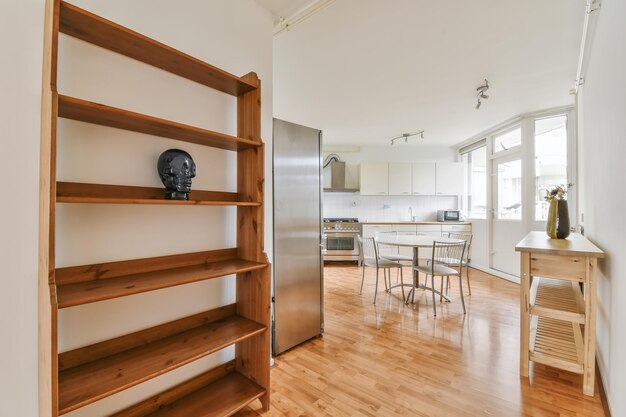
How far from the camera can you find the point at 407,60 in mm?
2719

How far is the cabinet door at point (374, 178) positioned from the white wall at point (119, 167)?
14.4ft

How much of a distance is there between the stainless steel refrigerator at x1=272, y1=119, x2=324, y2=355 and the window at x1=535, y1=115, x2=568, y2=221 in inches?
146

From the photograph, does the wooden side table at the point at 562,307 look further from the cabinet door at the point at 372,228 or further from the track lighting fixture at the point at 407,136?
the track lighting fixture at the point at 407,136

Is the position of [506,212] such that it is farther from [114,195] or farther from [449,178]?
[114,195]

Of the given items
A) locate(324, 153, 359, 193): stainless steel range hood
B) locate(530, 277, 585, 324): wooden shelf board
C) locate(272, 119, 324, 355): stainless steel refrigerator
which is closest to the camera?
locate(530, 277, 585, 324): wooden shelf board

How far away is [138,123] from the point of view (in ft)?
4.30

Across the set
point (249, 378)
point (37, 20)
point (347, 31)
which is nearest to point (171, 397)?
point (249, 378)

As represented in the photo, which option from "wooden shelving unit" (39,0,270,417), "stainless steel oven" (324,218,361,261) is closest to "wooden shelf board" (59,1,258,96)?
"wooden shelving unit" (39,0,270,417)

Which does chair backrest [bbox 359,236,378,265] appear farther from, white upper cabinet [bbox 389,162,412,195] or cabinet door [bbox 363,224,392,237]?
white upper cabinet [bbox 389,162,412,195]

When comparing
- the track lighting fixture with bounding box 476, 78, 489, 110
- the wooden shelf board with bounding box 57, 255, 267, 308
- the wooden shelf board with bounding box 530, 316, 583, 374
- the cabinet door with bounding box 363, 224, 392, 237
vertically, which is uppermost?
the track lighting fixture with bounding box 476, 78, 489, 110

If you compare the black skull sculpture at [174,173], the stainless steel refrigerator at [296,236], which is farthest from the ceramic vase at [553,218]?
the black skull sculpture at [174,173]

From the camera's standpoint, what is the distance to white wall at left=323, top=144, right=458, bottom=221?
646 centimetres

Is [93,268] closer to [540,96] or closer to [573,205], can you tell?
[540,96]

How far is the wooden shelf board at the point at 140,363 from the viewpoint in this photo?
1067 millimetres
